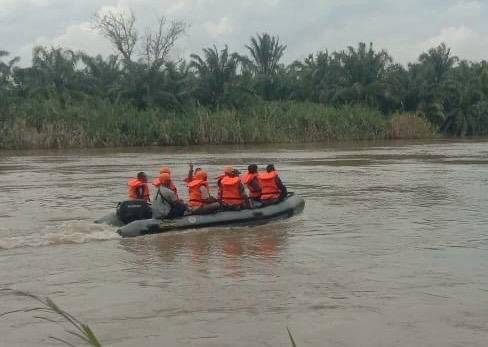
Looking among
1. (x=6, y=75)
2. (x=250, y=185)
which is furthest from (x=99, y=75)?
(x=250, y=185)

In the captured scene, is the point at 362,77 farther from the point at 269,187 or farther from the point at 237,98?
the point at 269,187

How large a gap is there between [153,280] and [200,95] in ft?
126

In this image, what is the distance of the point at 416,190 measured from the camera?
57.3 feet

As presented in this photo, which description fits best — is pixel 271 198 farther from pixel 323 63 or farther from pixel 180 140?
pixel 323 63

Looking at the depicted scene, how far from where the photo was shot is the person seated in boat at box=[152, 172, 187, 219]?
1143 centimetres

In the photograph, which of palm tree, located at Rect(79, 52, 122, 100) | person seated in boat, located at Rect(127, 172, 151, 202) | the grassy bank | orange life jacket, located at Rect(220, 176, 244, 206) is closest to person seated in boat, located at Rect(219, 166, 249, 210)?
orange life jacket, located at Rect(220, 176, 244, 206)

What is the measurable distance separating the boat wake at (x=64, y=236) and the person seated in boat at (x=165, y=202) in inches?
31.2

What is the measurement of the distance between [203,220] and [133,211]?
45.0 inches

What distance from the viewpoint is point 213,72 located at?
46562 mm

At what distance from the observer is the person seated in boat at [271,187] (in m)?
12.8

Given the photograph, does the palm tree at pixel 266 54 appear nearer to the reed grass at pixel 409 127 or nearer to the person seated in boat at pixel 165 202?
the reed grass at pixel 409 127

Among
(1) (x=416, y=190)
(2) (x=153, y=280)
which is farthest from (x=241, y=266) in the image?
(1) (x=416, y=190)

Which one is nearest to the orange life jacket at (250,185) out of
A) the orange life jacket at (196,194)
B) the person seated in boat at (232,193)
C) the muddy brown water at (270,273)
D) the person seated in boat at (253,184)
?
the person seated in boat at (253,184)

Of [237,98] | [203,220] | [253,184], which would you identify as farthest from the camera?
[237,98]
